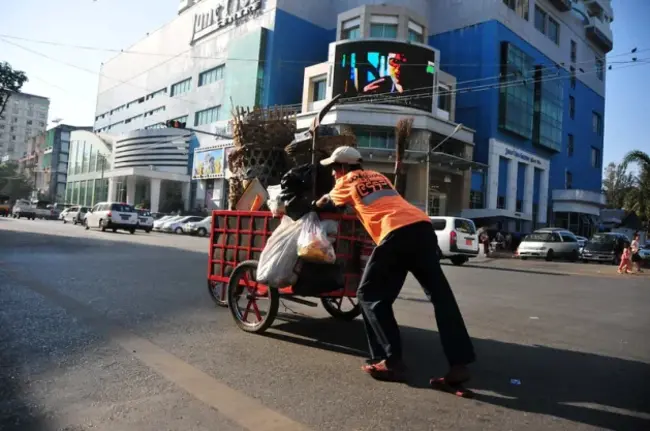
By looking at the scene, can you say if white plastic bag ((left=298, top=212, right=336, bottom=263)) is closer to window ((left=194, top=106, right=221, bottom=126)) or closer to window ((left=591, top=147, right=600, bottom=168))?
window ((left=194, top=106, right=221, bottom=126))

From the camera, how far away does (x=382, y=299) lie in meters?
3.65

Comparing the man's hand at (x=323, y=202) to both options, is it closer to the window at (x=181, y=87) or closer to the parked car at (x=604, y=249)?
the parked car at (x=604, y=249)

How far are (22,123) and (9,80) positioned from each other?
100m

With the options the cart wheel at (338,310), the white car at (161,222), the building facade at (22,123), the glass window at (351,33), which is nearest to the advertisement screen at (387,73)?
the glass window at (351,33)

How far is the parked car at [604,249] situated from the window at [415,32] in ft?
75.2

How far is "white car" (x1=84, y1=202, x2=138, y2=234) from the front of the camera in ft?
83.4

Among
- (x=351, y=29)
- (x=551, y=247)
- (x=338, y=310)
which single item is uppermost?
(x=351, y=29)

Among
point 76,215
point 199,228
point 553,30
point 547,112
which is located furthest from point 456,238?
point 553,30

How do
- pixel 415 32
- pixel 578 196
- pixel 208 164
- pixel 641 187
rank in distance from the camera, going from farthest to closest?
pixel 578 196 → pixel 208 164 → pixel 415 32 → pixel 641 187

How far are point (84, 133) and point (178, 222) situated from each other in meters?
52.0

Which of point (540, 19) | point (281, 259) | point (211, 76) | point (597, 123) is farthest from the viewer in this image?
point (597, 123)

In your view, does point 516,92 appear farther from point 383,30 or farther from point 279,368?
point 279,368

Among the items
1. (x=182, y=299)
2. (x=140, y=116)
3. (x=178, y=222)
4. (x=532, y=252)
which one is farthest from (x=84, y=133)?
(x=182, y=299)

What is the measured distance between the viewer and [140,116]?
233 ft
